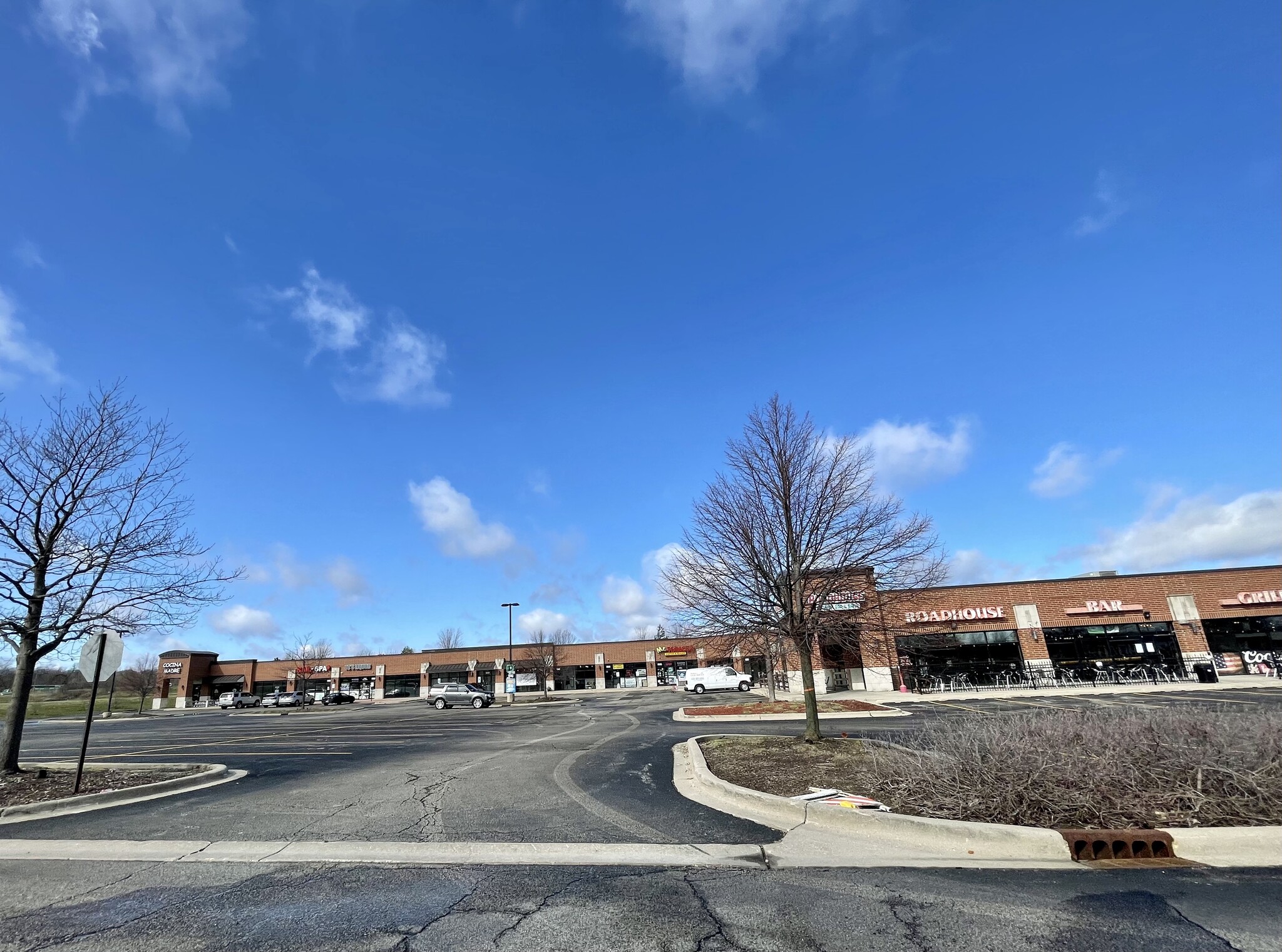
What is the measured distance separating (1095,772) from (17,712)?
55.7 ft

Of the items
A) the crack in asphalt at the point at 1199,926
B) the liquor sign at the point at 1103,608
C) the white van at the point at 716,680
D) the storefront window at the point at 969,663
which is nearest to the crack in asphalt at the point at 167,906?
the crack in asphalt at the point at 1199,926

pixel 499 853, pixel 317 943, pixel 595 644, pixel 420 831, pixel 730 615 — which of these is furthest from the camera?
pixel 595 644

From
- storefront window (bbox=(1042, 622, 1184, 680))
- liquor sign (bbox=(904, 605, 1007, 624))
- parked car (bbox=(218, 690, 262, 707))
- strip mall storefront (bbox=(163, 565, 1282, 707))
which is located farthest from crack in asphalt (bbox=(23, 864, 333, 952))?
parked car (bbox=(218, 690, 262, 707))

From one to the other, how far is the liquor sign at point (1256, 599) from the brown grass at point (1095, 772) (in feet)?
113

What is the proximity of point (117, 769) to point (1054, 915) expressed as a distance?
54.0 ft

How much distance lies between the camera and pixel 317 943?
169 inches

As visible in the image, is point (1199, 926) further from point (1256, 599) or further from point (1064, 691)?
point (1256, 599)

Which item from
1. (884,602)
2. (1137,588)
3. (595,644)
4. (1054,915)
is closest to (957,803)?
(1054,915)

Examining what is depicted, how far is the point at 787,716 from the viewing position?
70.6ft

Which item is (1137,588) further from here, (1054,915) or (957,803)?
(1054,915)

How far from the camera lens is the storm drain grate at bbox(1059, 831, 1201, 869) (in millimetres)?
5609

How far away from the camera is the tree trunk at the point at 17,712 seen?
440 inches

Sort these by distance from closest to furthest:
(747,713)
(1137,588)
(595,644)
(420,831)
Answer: (420,831) < (747,713) < (1137,588) < (595,644)

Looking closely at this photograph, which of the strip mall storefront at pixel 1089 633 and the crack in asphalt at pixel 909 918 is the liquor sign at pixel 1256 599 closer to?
the strip mall storefront at pixel 1089 633
